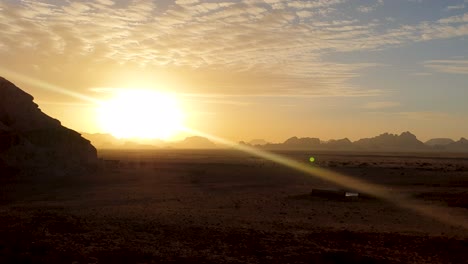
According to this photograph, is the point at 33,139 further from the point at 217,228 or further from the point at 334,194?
the point at 217,228

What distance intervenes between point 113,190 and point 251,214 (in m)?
16.2

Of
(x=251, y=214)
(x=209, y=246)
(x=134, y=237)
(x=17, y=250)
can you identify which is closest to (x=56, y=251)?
(x=17, y=250)

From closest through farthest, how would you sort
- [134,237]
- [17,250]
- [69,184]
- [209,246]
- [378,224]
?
[17,250] < [209,246] < [134,237] < [378,224] < [69,184]

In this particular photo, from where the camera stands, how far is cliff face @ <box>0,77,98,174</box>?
139 feet

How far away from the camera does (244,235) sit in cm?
1936

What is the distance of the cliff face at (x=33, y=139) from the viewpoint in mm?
42375

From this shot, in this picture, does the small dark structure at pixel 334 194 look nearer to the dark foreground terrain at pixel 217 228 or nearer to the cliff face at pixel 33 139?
the dark foreground terrain at pixel 217 228

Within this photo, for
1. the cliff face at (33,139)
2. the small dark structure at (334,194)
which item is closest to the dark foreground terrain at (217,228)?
the small dark structure at (334,194)

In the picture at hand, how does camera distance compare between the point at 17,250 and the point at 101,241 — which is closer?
the point at 17,250

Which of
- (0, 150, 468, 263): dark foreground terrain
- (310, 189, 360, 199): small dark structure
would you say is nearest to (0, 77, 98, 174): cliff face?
(0, 150, 468, 263): dark foreground terrain

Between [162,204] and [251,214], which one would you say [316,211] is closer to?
[251,214]

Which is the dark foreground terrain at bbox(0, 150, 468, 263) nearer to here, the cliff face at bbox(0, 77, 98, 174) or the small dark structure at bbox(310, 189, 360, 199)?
the small dark structure at bbox(310, 189, 360, 199)

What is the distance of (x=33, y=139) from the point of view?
1786 inches

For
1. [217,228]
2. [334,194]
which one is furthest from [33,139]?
[217,228]
